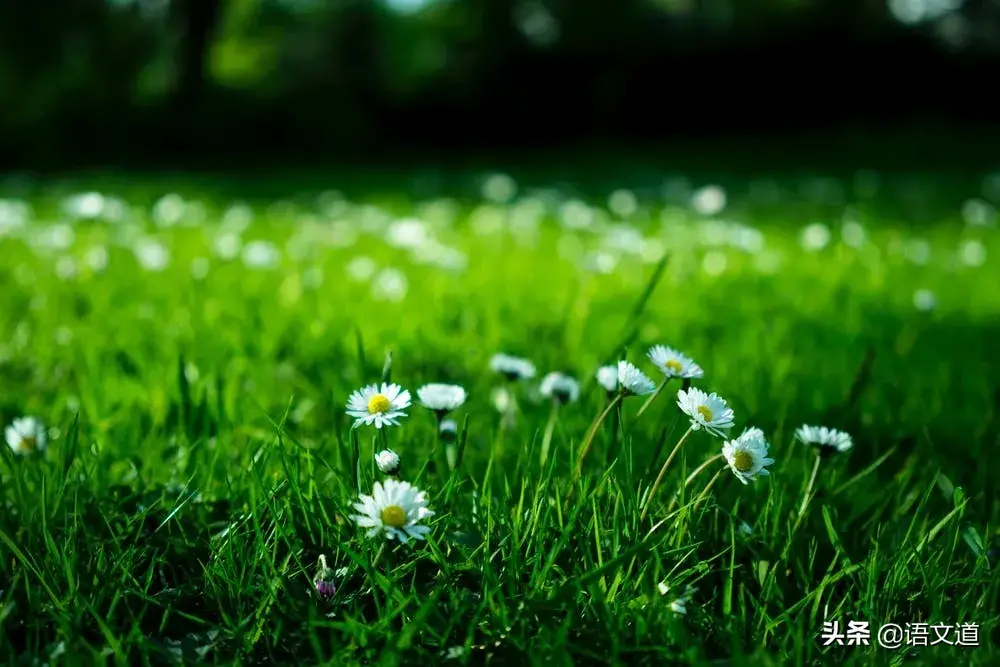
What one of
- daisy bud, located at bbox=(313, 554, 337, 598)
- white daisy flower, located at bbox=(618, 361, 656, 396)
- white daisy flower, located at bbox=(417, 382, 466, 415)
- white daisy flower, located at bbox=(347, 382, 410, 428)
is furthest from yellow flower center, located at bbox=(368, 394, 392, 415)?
white daisy flower, located at bbox=(618, 361, 656, 396)

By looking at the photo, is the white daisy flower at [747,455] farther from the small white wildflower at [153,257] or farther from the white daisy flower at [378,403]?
the small white wildflower at [153,257]

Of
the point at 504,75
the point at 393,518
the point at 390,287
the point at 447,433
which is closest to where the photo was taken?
the point at 393,518

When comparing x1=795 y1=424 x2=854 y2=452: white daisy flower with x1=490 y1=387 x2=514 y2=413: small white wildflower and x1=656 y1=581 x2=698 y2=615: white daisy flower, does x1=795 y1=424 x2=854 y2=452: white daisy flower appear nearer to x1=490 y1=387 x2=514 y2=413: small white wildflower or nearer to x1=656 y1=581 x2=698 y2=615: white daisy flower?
x1=656 y1=581 x2=698 y2=615: white daisy flower

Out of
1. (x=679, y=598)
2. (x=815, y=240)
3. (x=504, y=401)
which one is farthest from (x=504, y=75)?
(x=679, y=598)

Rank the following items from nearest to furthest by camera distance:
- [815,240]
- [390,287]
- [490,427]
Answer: [490,427], [390,287], [815,240]

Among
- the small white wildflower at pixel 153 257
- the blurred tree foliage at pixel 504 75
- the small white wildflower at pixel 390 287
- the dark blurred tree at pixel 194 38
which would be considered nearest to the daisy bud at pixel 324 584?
the small white wildflower at pixel 390 287

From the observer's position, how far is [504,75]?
54.6ft

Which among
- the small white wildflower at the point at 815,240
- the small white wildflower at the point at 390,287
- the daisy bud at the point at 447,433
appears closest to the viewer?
the daisy bud at the point at 447,433

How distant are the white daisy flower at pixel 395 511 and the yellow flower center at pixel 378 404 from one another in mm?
151

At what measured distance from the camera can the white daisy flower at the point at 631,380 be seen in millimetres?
1262

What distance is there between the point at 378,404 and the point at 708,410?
0.47 metres

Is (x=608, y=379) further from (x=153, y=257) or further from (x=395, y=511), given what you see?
(x=153, y=257)

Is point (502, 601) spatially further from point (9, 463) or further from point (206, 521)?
point (9, 463)

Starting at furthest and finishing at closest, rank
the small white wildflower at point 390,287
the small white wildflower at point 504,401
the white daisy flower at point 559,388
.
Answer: the small white wildflower at point 390,287, the small white wildflower at point 504,401, the white daisy flower at point 559,388
